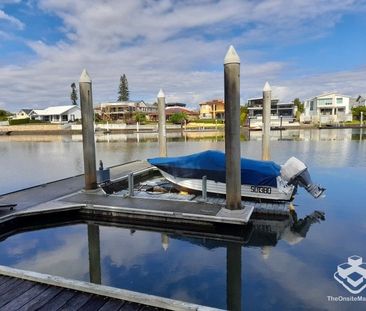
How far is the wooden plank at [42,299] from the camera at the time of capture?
370 centimetres

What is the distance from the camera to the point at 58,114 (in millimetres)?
75438

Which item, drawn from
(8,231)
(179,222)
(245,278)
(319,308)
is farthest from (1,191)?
(319,308)

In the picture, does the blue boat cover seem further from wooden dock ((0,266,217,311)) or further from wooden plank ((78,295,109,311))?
wooden plank ((78,295,109,311))

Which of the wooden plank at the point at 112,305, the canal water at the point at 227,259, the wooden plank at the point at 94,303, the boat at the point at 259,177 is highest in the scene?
the boat at the point at 259,177

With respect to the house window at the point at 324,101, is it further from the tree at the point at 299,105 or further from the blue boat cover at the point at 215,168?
the blue boat cover at the point at 215,168

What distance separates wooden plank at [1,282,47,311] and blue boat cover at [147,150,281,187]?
665 centimetres

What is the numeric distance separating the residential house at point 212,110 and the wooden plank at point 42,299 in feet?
289

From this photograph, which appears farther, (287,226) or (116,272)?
(287,226)

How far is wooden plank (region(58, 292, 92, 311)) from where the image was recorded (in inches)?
145

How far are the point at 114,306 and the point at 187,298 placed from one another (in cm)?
193

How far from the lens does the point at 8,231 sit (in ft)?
26.4

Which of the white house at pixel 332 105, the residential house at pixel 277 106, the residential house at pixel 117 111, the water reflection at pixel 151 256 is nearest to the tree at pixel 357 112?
the white house at pixel 332 105

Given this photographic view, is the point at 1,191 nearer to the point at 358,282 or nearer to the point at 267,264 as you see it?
the point at 267,264

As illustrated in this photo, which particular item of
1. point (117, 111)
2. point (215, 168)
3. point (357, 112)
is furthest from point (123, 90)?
point (215, 168)
